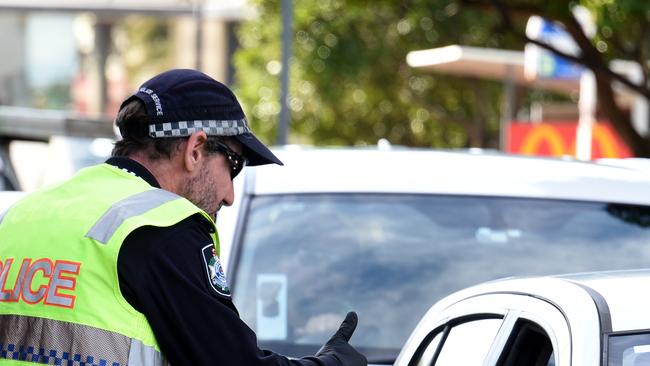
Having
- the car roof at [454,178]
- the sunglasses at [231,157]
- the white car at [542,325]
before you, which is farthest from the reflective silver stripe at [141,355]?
the car roof at [454,178]

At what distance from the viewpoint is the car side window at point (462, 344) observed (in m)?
3.64

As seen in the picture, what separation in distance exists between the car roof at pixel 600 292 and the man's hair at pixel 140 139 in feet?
2.62

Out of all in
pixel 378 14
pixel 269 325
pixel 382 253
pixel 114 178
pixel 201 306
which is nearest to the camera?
pixel 201 306

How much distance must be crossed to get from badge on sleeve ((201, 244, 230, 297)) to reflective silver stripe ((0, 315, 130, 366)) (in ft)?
0.71

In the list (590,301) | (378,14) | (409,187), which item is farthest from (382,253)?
(378,14)

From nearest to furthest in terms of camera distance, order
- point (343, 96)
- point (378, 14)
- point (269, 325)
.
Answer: point (269, 325)
point (378, 14)
point (343, 96)

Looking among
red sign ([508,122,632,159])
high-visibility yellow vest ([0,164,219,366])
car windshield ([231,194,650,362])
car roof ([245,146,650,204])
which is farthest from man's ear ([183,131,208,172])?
red sign ([508,122,632,159])

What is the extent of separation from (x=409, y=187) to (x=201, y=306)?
2.39m

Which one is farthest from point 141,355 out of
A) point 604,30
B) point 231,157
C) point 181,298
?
point 604,30

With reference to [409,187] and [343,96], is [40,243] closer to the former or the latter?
[409,187]

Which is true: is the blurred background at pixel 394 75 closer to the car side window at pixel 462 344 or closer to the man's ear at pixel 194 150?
the car side window at pixel 462 344

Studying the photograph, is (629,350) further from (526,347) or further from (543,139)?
(543,139)

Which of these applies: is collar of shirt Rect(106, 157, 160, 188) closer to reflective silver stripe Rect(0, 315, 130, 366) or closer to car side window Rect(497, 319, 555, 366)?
reflective silver stripe Rect(0, 315, 130, 366)

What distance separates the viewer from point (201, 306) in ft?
9.95
